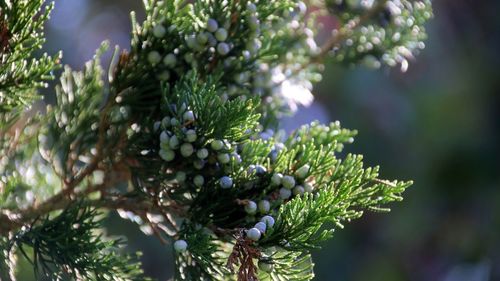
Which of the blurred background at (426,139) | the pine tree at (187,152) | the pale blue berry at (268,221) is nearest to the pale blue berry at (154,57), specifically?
the pine tree at (187,152)

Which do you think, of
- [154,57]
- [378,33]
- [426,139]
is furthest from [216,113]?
[426,139]

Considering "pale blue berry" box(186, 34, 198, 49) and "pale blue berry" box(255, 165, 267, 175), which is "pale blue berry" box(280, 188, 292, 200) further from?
"pale blue berry" box(186, 34, 198, 49)

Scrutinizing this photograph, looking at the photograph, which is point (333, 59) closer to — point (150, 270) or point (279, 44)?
point (279, 44)

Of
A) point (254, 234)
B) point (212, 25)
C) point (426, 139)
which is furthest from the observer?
point (426, 139)

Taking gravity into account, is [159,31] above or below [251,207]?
above

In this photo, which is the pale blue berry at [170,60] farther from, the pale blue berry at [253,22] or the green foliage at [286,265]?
the green foliage at [286,265]

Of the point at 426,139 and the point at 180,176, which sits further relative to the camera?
the point at 426,139

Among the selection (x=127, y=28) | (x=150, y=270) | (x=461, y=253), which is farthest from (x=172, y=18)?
(x=127, y=28)

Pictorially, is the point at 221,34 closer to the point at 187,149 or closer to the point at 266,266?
the point at 187,149
